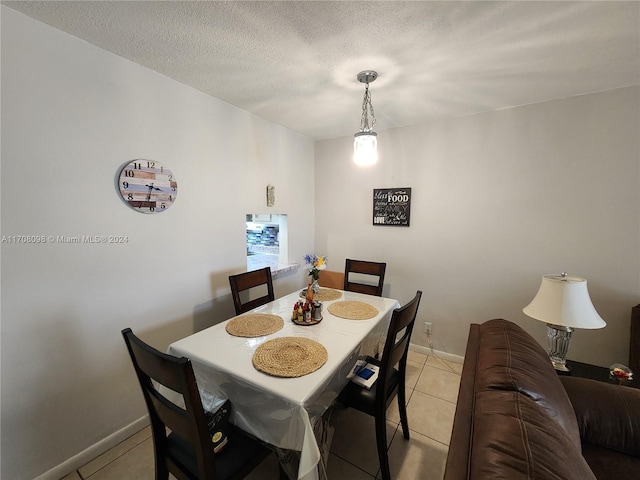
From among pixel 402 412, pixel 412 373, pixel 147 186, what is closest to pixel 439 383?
pixel 412 373

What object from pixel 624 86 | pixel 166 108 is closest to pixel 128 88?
pixel 166 108

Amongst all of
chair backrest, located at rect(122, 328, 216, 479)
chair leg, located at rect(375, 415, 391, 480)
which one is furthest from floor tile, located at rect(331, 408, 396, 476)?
chair backrest, located at rect(122, 328, 216, 479)

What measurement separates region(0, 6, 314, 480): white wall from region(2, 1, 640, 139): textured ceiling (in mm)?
203

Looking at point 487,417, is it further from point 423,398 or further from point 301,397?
point 423,398

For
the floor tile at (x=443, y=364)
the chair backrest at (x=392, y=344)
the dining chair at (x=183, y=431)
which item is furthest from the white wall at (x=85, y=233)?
the floor tile at (x=443, y=364)

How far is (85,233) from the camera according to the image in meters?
1.45

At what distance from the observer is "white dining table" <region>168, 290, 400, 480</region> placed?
1.01 metres

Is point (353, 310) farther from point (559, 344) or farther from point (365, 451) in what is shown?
point (559, 344)

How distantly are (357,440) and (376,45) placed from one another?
2.36 metres

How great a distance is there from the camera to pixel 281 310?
6.14 ft

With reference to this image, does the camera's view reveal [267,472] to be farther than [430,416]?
No

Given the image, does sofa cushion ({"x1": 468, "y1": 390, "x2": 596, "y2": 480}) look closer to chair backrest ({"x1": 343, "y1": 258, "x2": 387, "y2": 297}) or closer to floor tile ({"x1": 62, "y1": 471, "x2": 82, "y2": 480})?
chair backrest ({"x1": 343, "y1": 258, "x2": 387, "y2": 297})

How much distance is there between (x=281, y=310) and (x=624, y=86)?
286 centimetres

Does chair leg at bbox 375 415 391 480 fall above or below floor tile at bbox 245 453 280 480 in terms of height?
above
